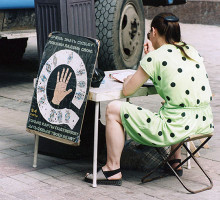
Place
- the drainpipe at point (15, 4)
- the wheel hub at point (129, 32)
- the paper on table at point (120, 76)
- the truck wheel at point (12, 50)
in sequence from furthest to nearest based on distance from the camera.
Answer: the truck wheel at point (12, 50)
the wheel hub at point (129, 32)
the drainpipe at point (15, 4)
the paper on table at point (120, 76)

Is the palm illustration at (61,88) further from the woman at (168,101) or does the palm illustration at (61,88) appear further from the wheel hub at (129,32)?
the wheel hub at (129,32)

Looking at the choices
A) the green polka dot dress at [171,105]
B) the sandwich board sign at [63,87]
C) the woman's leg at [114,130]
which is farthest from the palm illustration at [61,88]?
the green polka dot dress at [171,105]

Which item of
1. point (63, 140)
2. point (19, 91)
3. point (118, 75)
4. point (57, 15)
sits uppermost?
point (57, 15)

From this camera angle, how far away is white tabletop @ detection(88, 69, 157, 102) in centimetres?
405

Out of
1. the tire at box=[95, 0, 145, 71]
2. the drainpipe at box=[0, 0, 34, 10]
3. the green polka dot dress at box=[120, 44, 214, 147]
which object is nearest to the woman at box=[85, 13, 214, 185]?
the green polka dot dress at box=[120, 44, 214, 147]

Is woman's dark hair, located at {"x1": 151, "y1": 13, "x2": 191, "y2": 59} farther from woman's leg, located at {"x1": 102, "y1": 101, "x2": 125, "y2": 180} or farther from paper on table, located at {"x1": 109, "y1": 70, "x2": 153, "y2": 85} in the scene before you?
woman's leg, located at {"x1": 102, "y1": 101, "x2": 125, "y2": 180}

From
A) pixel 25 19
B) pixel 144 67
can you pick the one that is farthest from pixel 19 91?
pixel 144 67

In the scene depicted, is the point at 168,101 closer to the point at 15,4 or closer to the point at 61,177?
the point at 61,177

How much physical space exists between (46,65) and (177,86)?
0.99 metres

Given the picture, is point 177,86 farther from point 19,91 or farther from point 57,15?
point 19,91

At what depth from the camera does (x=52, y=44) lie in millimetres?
4398

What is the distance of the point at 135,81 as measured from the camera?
409 cm

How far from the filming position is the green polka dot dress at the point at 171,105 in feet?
13.1

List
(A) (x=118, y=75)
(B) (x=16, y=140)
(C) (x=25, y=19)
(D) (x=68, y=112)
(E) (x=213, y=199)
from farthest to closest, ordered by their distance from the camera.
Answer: (C) (x=25, y=19) → (B) (x=16, y=140) → (A) (x=118, y=75) → (D) (x=68, y=112) → (E) (x=213, y=199)
